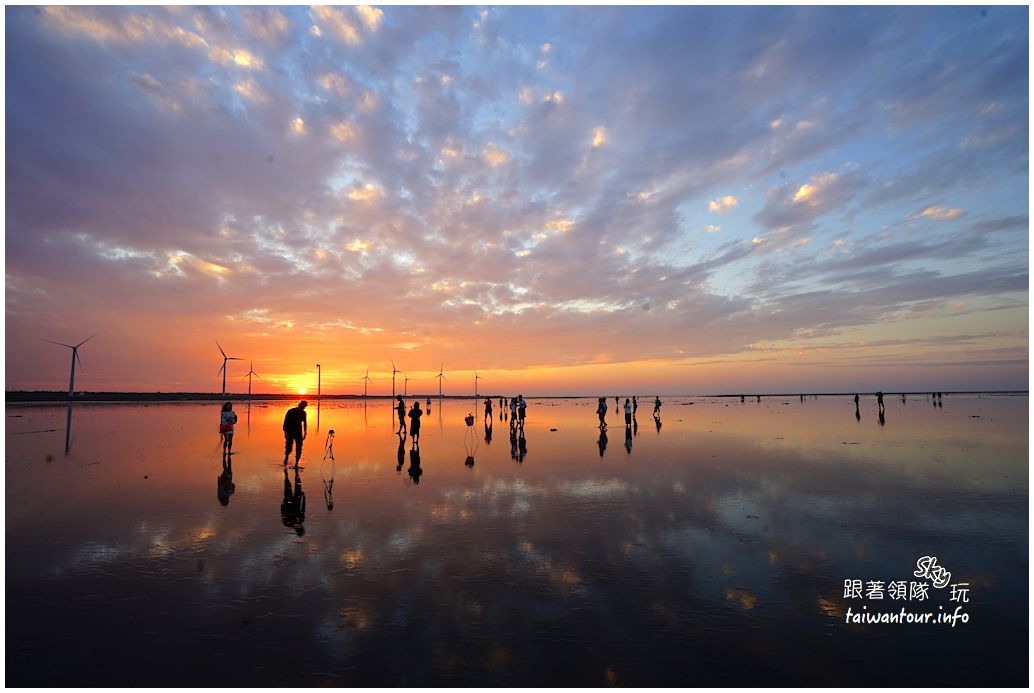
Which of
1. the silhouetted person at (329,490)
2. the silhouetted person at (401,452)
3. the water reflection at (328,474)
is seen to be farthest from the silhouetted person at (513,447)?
the silhouetted person at (329,490)

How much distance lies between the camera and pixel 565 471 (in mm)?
20219

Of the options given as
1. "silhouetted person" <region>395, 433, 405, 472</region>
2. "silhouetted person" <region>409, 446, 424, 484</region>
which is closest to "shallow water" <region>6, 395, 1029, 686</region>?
"silhouetted person" <region>409, 446, 424, 484</region>

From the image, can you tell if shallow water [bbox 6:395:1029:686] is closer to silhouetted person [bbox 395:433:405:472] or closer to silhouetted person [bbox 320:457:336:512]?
silhouetted person [bbox 320:457:336:512]

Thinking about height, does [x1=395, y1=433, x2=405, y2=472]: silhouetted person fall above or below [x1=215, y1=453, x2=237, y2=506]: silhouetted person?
below

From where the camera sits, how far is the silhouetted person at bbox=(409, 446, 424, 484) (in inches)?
746

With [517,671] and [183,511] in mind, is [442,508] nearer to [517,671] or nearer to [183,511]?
[183,511]

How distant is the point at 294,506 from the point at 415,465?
313 inches

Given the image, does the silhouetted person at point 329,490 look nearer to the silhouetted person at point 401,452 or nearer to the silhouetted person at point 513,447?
the silhouetted person at point 401,452

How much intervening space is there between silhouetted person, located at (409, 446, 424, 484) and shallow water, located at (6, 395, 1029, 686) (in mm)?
471

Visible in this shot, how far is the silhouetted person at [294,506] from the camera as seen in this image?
12.4m

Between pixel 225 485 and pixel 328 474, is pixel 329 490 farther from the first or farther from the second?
pixel 225 485

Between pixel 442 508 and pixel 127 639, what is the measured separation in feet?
25.8

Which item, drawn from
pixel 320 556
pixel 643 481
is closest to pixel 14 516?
pixel 320 556

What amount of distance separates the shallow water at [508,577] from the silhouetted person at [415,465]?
47 cm
